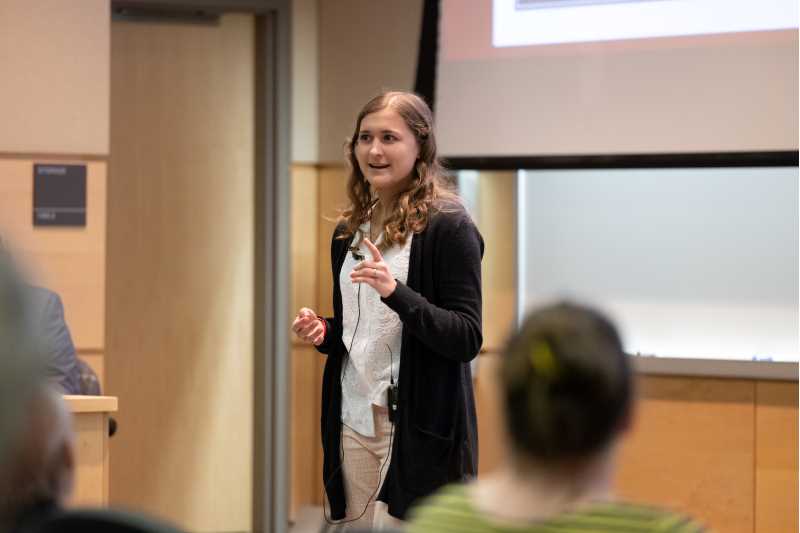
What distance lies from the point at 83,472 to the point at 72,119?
151 cm

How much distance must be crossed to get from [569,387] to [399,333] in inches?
44.4

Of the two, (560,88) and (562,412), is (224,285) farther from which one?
(562,412)

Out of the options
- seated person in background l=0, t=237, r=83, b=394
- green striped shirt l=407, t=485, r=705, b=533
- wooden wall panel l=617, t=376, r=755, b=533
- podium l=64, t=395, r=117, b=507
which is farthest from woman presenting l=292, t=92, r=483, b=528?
wooden wall panel l=617, t=376, r=755, b=533

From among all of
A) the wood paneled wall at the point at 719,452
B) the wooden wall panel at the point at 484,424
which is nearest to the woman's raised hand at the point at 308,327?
the wood paneled wall at the point at 719,452

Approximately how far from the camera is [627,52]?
3.58 m

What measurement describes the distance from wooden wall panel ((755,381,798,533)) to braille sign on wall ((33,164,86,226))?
248 cm

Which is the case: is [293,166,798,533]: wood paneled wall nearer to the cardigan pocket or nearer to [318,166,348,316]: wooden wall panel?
[318,166,348,316]: wooden wall panel

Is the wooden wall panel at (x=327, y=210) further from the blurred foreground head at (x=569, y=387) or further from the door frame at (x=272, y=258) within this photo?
the blurred foreground head at (x=569, y=387)

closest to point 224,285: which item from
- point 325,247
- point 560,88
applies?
point 325,247

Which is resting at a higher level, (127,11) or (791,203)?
(127,11)

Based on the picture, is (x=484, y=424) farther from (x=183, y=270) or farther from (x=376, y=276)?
(x=376, y=276)

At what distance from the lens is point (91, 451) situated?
2705 millimetres

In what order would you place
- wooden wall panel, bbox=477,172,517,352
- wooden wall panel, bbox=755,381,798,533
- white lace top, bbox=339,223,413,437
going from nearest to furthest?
white lace top, bbox=339,223,413,437, wooden wall panel, bbox=755,381,798,533, wooden wall panel, bbox=477,172,517,352

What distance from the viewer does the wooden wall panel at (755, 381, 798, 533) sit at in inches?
140
